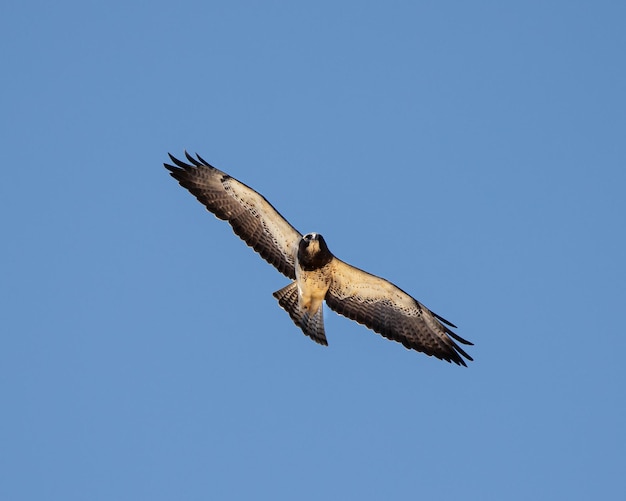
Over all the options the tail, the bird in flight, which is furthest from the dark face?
the tail

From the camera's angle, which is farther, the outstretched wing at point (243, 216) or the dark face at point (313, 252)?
the outstretched wing at point (243, 216)

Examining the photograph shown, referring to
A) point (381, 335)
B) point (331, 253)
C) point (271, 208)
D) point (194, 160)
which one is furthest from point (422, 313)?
point (194, 160)

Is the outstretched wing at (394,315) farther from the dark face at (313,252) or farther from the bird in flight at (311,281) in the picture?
the dark face at (313,252)

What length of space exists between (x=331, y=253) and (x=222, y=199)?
2121mm

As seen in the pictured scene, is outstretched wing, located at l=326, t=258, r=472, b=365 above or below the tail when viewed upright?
above

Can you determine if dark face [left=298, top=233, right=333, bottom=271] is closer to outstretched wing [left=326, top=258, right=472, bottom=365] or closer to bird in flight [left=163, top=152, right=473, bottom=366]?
bird in flight [left=163, top=152, right=473, bottom=366]

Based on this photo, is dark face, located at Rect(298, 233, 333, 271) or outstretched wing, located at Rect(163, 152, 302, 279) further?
outstretched wing, located at Rect(163, 152, 302, 279)

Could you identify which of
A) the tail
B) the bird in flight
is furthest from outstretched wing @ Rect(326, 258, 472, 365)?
the tail

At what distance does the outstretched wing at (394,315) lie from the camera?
1941cm

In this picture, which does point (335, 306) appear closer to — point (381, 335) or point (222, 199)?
point (381, 335)

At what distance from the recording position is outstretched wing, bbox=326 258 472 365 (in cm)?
1941

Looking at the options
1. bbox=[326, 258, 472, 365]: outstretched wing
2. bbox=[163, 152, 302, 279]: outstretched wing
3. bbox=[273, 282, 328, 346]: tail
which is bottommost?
bbox=[273, 282, 328, 346]: tail

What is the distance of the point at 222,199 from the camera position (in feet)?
62.9

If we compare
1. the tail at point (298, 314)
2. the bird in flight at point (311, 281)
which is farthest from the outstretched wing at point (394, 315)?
the tail at point (298, 314)
